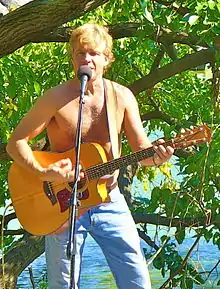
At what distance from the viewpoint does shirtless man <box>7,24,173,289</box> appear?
11.5 ft

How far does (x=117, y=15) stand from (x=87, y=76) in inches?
109

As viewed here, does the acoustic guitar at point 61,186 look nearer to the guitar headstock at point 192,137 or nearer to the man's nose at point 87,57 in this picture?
the guitar headstock at point 192,137

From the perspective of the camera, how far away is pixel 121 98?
3598 mm

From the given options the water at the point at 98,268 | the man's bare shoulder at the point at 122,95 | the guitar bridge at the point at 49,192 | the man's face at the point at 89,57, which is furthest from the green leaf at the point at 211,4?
the water at the point at 98,268

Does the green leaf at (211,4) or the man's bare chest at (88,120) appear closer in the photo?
the man's bare chest at (88,120)

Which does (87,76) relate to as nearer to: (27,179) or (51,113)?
(51,113)

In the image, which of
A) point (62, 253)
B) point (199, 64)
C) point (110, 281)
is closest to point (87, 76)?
point (62, 253)

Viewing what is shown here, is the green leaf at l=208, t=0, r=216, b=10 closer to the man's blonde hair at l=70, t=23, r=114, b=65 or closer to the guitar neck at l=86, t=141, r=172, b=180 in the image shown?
the man's blonde hair at l=70, t=23, r=114, b=65

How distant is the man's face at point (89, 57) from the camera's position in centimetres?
347

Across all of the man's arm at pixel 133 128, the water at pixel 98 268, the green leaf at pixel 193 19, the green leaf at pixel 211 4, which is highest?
the green leaf at pixel 211 4

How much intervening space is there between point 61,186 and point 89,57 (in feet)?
1.71

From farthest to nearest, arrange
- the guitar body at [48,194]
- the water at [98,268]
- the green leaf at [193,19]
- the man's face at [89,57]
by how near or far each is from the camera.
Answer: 1. the water at [98,268]
2. the green leaf at [193,19]
3. the guitar body at [48,194]
4. the man's face at [89,57]

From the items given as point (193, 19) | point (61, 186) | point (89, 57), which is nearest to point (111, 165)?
point (61, 186)

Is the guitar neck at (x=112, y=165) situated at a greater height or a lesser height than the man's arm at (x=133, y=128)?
lesser
